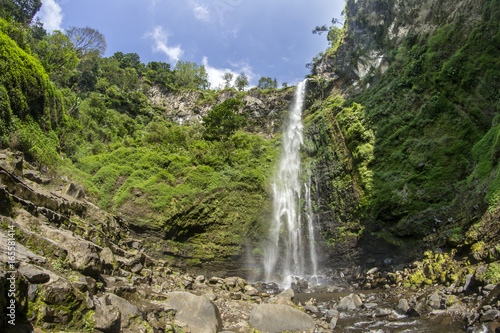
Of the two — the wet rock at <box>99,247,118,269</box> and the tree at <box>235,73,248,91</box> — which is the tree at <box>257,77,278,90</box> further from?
the wet rock at <box>99,247,118,269</box>

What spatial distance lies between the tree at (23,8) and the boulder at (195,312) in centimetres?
3980

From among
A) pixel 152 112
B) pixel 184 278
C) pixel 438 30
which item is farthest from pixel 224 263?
pixel 152 112

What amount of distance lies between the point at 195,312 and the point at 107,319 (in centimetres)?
329

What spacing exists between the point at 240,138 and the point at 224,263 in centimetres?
1750

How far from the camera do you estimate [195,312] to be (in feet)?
26.5

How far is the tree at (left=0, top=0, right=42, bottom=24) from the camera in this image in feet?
104

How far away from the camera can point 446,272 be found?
11.0 metres

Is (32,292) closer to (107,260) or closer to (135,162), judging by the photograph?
(107,260)

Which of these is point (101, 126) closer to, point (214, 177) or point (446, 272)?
point (214, 177)

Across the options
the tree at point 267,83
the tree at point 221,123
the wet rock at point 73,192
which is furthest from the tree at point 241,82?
the wet rock at point 73,192

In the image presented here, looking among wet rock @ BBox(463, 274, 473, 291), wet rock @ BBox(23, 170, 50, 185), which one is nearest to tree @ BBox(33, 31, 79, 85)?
wet rock @ BBox(23, 170, 50, 185)

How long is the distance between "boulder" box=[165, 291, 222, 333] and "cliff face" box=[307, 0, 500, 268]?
9.92 metres

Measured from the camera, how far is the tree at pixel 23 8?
31.8 m

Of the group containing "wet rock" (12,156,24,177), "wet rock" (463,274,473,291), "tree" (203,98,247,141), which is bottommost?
"wet rock" (463,274,473,291)
